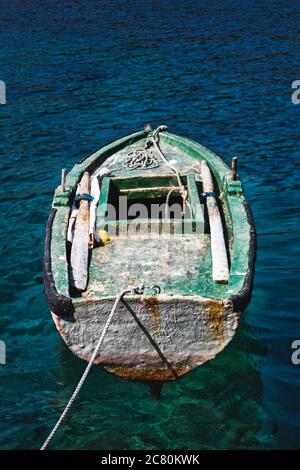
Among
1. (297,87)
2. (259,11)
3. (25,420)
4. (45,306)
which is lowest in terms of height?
(25,420)

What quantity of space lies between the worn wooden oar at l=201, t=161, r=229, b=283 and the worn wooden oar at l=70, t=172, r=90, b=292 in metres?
1.79

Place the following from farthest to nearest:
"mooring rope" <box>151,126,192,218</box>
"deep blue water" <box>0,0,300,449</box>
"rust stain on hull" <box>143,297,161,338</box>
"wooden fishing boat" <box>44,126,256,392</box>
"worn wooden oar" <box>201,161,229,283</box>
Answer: "mooring rope" <box>151,126,192,218</box> → "worn wooden oar" <box>201,161,229,283</box> → "deep blue water" <box>0,0,300,449</box> → "wooden fishing boat" <box>44,126,256,392</box> → "rust stain on hull" <box>143,297,161,338</box>

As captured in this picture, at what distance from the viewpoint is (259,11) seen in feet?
106

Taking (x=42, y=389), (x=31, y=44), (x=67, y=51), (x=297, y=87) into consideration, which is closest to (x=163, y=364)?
(x=42, y=389)

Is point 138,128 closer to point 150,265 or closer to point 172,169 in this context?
point 172,169

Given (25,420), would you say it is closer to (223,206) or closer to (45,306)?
(45,306)

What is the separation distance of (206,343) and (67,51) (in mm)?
22735

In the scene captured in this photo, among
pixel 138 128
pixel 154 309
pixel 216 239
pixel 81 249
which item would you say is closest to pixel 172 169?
pixel 216 239

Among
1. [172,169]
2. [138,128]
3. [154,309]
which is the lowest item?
[154,309]

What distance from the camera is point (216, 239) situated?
7969mm

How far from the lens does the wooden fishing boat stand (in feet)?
21.7

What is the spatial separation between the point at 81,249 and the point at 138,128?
1054 cm

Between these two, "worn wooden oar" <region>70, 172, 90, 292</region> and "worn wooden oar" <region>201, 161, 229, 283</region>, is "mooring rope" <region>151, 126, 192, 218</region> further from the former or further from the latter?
"worn wooden oar" <region>70, 172, 90, 292</region>

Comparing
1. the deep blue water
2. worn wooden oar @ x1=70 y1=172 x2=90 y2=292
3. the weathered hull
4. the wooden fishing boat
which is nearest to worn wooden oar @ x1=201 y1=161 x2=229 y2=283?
the wooden fishing boat
